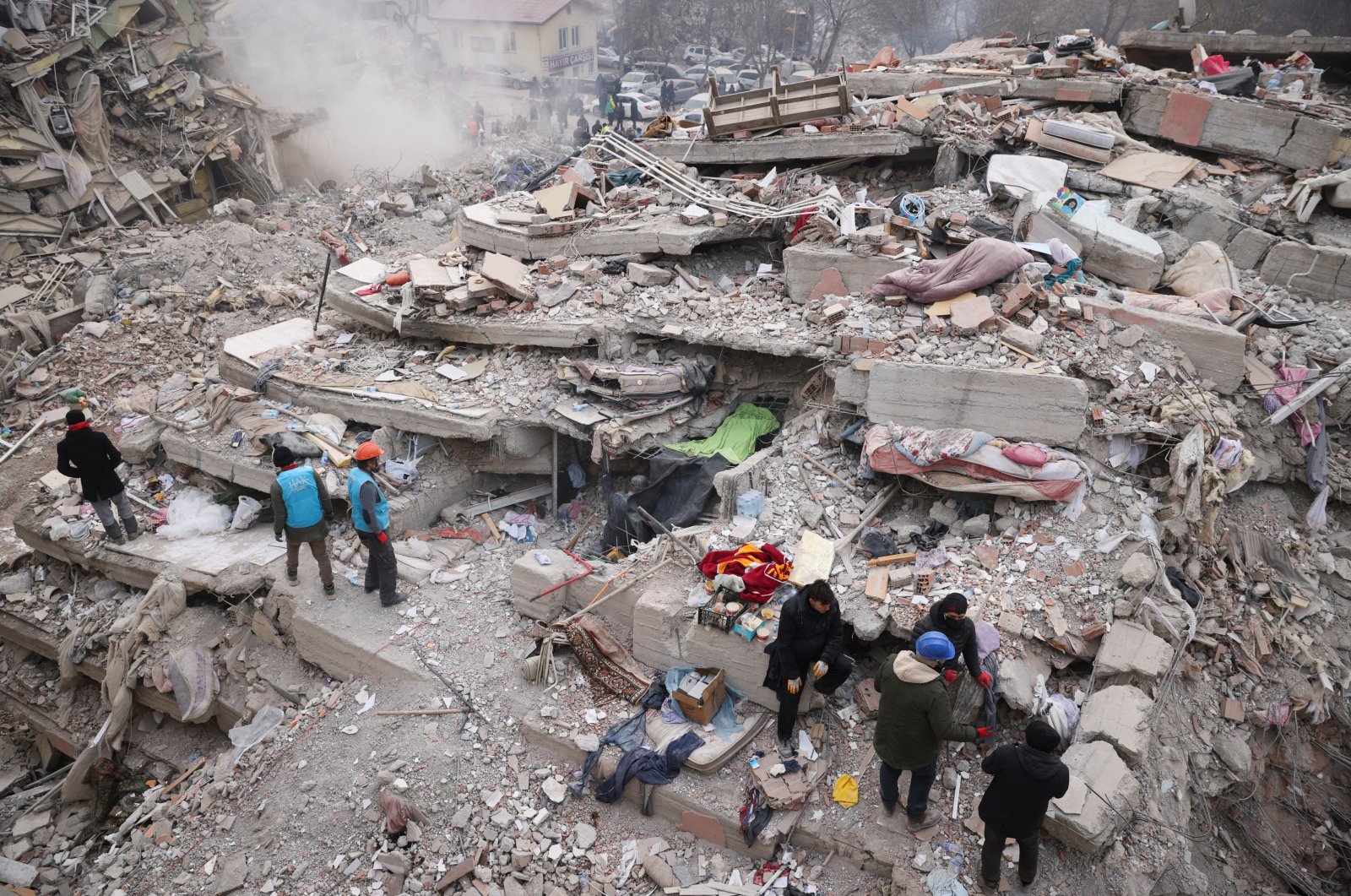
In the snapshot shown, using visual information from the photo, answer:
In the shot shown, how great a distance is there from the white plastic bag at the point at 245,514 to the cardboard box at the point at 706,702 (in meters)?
4.97

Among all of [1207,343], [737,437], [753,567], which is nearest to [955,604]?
[753,567]

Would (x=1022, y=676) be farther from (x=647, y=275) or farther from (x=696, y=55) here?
(x=696, y=55)

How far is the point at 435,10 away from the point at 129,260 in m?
22.3

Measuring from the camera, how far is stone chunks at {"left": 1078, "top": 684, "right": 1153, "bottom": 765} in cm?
465

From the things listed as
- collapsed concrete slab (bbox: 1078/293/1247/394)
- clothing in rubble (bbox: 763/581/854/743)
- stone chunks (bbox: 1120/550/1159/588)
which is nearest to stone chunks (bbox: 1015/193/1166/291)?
collapsed concrete slab (bbox: 1078/293/1247/394)

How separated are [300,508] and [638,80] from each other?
77.8 ft

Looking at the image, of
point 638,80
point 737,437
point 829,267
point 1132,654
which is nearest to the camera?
point 1132,654

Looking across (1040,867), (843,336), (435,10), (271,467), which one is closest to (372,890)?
(1040,867)

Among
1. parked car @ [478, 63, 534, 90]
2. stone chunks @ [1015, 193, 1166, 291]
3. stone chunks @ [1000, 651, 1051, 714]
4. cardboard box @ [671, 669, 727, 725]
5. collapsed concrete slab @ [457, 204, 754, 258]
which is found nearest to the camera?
stone chunks @ [1000, 651, 1051, 714]

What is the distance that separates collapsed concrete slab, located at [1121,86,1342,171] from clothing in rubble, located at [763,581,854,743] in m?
9.07

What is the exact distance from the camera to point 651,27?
3167cm

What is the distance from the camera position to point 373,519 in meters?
5.95

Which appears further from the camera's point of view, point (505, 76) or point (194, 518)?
point (505, 76)

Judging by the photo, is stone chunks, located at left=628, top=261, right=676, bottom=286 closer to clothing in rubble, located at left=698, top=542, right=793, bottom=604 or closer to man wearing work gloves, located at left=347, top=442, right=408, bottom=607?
man wearing work gloves, located at left=347, top=442, right=408, bottom=607
